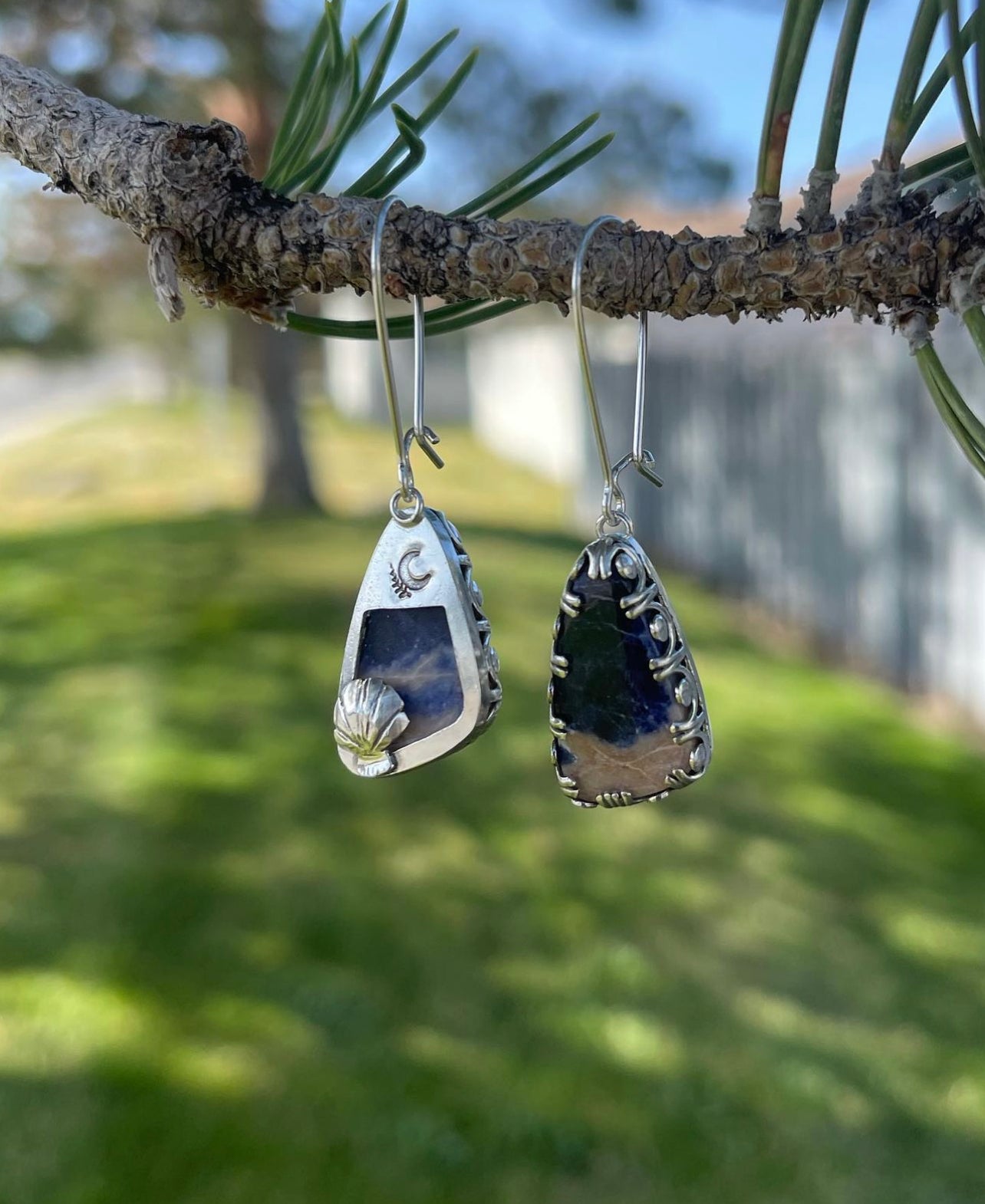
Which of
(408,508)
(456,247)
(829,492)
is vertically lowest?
(829,492)

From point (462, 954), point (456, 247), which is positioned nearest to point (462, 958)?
point (462, 954)

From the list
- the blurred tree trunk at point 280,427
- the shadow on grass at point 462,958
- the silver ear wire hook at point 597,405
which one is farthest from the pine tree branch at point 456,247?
the blurred tree trunk at point 280,427

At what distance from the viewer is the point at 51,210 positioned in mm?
7336

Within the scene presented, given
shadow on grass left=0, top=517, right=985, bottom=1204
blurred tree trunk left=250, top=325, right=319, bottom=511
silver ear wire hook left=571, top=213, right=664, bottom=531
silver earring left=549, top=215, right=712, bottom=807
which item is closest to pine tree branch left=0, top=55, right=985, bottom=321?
silver ear wire hook left=571, top=213, right=664, bottom=531

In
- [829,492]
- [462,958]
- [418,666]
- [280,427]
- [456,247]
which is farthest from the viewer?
[280,427]

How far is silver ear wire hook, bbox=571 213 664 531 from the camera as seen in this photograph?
0.66 meters

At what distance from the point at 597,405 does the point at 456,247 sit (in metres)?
0.18

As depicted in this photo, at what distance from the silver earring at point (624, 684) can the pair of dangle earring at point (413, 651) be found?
58 millimetres

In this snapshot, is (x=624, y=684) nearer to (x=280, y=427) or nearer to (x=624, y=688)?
(x=624, y=688)

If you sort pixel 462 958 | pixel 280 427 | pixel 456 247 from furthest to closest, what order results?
pixel 280 427 < pixel 462 958 < pixel 456 247

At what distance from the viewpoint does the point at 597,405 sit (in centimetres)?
81

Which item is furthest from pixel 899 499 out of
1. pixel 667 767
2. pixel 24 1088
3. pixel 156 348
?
pixel 156 348

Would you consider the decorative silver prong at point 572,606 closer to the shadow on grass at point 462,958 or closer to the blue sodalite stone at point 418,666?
the blue sodalite stone at point 418,666

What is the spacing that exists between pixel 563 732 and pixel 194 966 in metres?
2.02
